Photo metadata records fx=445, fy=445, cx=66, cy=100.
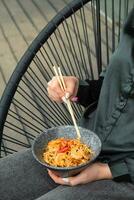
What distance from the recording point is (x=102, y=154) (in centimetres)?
109

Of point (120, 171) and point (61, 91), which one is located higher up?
point (61, 91)

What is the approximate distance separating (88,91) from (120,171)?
273 mm

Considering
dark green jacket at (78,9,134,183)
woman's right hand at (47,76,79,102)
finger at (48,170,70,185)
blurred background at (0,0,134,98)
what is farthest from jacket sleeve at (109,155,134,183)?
blurred background at (0,0,134,98)

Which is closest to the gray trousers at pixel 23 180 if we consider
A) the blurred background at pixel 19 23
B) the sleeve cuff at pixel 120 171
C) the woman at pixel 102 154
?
the woman at pixel 102 154

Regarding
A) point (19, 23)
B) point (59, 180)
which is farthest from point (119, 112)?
point (19, 23)

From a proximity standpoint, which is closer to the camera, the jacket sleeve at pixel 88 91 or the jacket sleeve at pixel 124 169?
the jacket sleeve at pixel 124 169

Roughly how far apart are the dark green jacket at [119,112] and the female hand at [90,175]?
19 millimetres

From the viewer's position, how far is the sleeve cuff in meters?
1.01

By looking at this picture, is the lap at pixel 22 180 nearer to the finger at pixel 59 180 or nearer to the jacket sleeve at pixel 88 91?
the finger at pixel 59 180

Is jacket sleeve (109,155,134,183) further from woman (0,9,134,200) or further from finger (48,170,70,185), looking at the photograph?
finger (48,170,70,185)

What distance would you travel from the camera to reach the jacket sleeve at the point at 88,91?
3.92 ft

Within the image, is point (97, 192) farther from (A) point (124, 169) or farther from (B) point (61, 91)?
(B) point (61, 91)

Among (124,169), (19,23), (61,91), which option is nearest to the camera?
(124,169)

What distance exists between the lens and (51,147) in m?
1.06
